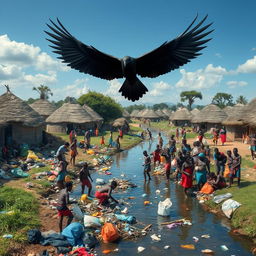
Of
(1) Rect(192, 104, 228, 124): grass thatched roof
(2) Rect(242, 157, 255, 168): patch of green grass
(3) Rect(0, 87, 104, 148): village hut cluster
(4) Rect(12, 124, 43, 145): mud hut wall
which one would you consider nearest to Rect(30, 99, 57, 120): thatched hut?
(3) Rect(0, 87, 104, 148): village hut cluster

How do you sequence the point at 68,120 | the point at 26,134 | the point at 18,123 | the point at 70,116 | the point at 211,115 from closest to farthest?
the point at 18,123
the point at 26,134
the point at 68,120
the point at 70,116
the point at 211,115

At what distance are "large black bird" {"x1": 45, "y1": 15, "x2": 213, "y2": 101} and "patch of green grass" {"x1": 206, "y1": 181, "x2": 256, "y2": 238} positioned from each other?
6.08 m

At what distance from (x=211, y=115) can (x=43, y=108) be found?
20.9 metres

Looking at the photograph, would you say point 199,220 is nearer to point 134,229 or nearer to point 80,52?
point 134,229

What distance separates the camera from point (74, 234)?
7223mm

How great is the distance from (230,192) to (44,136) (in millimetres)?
16107

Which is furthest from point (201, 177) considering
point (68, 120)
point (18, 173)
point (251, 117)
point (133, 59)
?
point (68, 120)

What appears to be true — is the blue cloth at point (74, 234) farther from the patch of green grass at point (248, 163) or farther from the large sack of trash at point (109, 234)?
the patch of green grass at point (248, 163)

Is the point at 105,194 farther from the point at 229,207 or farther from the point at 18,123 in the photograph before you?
the point at 18,123

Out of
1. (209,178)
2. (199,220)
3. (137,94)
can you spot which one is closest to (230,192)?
(209,178)

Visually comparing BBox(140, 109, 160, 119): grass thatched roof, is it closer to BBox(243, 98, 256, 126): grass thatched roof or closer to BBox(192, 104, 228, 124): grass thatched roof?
BBox(192, 104, 228, 124): grass thatched roof

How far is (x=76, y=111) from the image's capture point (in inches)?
1235

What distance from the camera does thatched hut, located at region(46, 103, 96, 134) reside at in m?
30.4

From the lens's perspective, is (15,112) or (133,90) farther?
(15,112)
